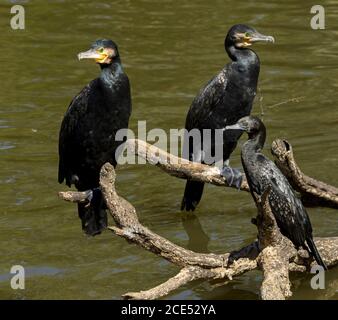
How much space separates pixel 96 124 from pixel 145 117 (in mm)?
3760

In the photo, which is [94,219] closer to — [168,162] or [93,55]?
[168,162]


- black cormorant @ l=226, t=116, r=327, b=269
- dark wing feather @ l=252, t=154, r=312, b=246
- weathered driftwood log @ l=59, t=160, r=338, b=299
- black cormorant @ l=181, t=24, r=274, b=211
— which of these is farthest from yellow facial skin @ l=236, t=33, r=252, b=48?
weathered driftwood log @ l=59, t=160, r=338, b=299

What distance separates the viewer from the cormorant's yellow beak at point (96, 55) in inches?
328

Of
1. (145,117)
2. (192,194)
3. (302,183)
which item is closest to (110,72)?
(192,194)

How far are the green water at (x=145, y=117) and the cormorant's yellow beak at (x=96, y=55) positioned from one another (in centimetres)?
168

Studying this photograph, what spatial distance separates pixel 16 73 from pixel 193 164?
6.24 m

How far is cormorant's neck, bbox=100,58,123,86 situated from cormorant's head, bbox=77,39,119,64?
39 millimetres

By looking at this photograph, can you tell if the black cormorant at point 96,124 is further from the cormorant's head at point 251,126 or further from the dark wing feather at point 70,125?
the cormorant's head at point 251,126

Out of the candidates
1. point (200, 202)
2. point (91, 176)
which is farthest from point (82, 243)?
point (200, 202)

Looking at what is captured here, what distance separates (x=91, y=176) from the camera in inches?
348

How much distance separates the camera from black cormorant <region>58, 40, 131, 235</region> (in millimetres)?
8414

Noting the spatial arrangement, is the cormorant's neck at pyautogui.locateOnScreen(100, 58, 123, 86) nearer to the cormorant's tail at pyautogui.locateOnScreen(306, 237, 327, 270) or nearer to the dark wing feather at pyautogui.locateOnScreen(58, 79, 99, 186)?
the dark wing feather at pyautogui.locateOnScreen(58, 79, 99, 186)

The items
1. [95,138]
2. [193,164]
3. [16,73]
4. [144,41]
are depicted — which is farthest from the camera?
[144,41]
